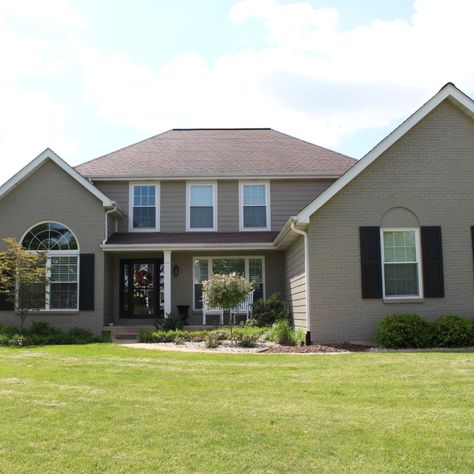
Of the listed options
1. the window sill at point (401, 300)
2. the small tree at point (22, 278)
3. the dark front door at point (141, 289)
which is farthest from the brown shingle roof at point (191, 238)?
the window sill at point (401, 300)

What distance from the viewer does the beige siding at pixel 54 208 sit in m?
16.9

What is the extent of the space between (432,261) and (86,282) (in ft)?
32.2

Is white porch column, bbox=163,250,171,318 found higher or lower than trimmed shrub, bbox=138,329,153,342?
higher

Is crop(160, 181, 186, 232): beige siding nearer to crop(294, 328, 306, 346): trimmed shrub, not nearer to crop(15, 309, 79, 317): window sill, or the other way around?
crop(15, 309, 79, 317): window sill

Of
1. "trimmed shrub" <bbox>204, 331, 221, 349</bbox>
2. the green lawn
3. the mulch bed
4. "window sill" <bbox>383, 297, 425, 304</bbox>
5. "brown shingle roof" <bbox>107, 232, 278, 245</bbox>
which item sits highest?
"brown shingle roof" <bbox>107, 232, 278, 245</bbox>

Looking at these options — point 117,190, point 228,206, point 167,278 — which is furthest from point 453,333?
point 117,190

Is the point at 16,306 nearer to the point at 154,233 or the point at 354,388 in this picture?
the point at 154,233

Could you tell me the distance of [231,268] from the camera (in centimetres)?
1853

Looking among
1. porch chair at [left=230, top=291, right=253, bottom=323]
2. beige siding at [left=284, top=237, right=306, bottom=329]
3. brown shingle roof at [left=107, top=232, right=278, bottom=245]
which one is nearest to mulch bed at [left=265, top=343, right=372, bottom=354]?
beige siding at [left=284, top=237, right=306, bottom=329]

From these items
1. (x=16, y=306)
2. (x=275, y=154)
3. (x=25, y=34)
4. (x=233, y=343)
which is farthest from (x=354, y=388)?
(x=275, y=154)

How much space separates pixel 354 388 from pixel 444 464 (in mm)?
2828

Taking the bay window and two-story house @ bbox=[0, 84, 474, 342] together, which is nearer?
two-story house @ bbox=[0, 84, 474, 342]

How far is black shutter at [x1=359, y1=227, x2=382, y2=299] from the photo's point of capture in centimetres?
1317

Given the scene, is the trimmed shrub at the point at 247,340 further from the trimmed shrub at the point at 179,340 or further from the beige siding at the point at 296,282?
the trimmed shrub at the point at 179,340
